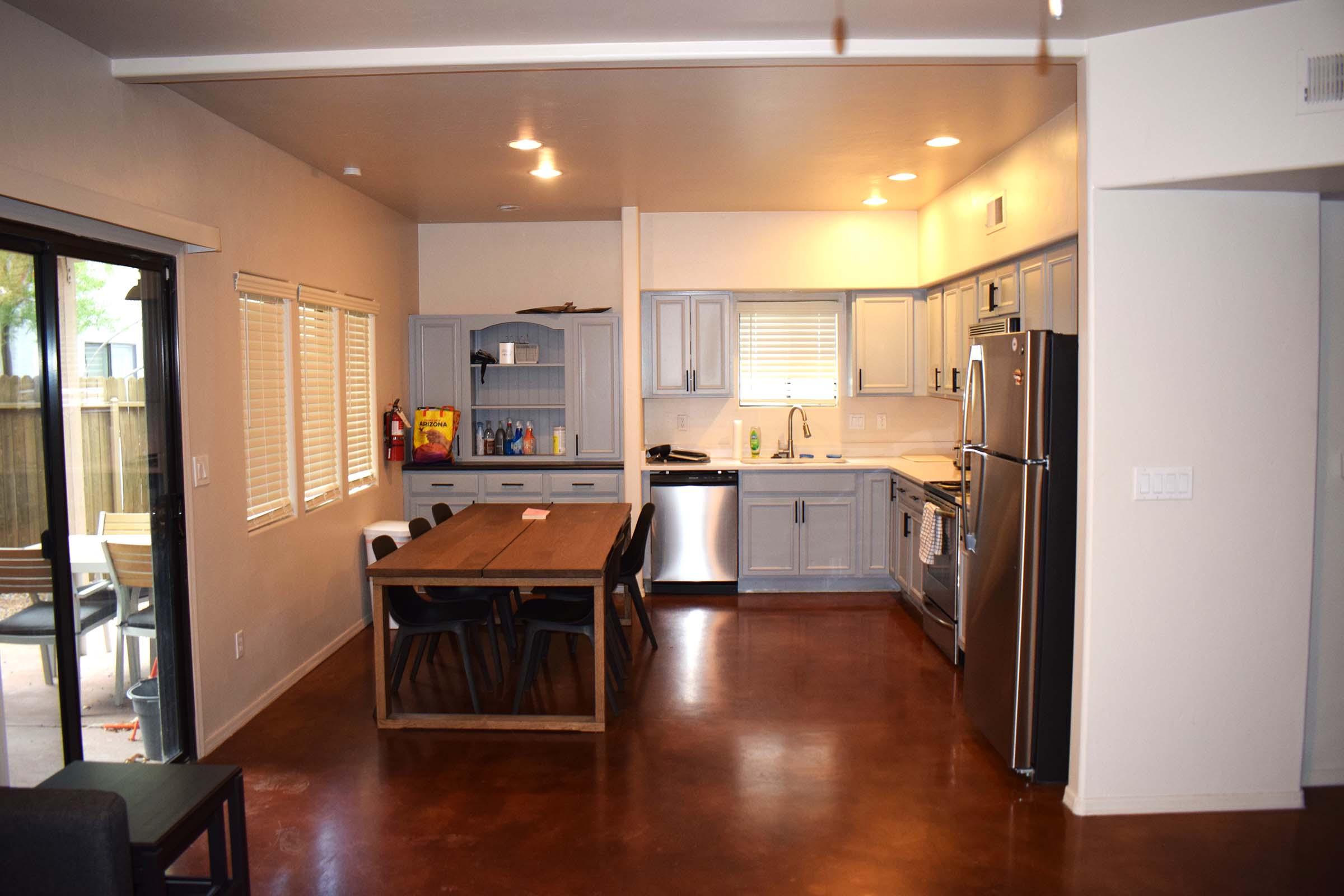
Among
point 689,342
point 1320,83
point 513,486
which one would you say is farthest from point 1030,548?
point 513,486

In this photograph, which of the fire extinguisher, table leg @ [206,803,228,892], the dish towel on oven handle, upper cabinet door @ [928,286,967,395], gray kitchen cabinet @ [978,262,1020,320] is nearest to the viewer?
table leg @ [206,803,228,892]

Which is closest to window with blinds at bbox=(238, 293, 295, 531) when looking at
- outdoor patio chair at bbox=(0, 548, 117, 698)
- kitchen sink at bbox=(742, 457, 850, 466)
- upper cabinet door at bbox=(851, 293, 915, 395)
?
outdoor patio chair at bbox=(0, 548, 117, 698)

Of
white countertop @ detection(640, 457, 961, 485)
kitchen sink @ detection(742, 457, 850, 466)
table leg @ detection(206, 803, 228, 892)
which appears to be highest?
kitchen sink @ detection(742, 457, 850, 466)

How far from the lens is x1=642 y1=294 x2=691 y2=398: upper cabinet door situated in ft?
21.8

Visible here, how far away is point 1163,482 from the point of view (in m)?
3.19

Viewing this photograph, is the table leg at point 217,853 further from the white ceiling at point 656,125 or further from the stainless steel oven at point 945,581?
the stainless steel oven at point 945,581

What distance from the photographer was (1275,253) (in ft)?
10.4

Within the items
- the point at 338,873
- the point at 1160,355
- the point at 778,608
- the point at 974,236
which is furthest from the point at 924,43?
the point at 778,608

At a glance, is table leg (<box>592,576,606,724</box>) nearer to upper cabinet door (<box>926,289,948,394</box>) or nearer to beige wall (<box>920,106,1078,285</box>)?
beige wall (<box>920,106,1078,285</box>)

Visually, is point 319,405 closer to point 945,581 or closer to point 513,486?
point 513,486

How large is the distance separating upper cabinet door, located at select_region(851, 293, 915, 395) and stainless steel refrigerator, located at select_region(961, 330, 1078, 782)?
2.82 metres

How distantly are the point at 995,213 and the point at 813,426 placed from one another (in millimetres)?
2514

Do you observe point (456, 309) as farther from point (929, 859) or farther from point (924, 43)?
point (929, 859)

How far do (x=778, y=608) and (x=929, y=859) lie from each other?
3.13 metres
